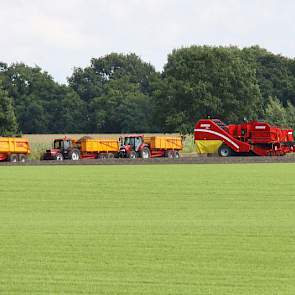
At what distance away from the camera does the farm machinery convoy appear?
48125 millimetres

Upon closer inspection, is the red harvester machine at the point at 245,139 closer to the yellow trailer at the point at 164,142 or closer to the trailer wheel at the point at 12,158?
the yellow trailer at the point at 164,142

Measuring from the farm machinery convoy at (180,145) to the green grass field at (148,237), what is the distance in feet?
67.6

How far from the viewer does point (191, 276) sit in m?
11.0

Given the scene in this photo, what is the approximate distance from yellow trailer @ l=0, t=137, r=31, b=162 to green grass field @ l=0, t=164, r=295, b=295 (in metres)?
24.4

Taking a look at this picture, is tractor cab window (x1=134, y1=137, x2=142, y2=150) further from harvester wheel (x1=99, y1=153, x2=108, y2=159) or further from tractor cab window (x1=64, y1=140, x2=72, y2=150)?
tractor cab window (x1=64, y1=140, x2=72, y2=150)

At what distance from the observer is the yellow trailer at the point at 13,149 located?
5188 cm

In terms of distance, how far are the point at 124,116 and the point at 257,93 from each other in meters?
29.2

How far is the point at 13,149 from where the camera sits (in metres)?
52.6

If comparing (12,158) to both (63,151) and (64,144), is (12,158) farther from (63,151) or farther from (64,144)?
(64,144)

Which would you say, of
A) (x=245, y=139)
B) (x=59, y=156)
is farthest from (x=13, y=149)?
(x=245, y=139)

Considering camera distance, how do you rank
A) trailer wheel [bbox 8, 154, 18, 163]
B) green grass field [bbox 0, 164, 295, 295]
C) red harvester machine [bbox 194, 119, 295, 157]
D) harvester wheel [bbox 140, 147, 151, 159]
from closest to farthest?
green grass field [bbox 0, 164, 295, 295], red harvester machine [bbox 194, 119, 295, 157], trailer wheel [bbox 8, 154, 18, 163], harvester wheel [bbox 140, 147, 151, 159]

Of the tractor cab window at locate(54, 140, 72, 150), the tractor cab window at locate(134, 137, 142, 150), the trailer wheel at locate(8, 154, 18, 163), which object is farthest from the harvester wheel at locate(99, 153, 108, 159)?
the trailer wheel at locate(8, 154, 18, 163)

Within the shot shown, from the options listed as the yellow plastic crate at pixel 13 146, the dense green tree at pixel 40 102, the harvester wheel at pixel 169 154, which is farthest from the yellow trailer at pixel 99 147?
the dense green tree at pixel 40 102

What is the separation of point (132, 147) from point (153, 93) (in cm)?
3583
